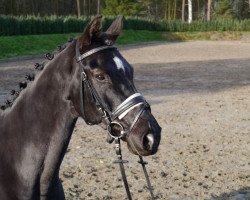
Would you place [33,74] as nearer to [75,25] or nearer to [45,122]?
[45,122]

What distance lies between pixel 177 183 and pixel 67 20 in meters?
32.0

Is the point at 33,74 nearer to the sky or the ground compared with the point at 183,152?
nearer to the sky

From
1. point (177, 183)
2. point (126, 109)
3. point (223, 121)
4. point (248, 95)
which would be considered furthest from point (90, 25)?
point (248, 95)

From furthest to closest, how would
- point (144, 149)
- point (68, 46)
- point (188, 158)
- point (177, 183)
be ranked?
1. point (188, 158)
2. point (177, 183)
3. point (68, 46)
4. point (144, 149)

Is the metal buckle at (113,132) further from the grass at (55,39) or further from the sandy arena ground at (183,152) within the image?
the grass at (55,39)

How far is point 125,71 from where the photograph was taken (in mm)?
2490

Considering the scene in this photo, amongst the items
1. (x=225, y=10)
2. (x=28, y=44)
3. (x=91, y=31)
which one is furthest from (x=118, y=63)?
(x=225, y=10)

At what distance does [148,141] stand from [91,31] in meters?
0.66

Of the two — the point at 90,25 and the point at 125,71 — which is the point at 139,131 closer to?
the point at 125,71

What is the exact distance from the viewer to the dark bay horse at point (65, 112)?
2.42 meters

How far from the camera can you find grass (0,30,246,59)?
26406mm

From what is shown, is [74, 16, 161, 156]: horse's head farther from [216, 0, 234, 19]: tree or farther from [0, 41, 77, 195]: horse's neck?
[216, 0, 234, 19]: tree

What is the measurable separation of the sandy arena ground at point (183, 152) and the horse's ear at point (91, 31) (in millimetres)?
3548

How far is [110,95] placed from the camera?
2.47 metres
